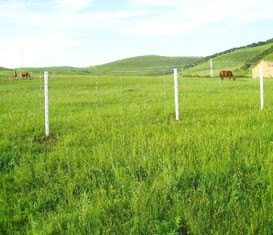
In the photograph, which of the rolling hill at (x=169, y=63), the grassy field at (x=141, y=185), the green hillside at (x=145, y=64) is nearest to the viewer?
the grassy field at (x=141, y=185)

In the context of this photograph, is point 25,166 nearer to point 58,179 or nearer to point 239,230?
point 58,179

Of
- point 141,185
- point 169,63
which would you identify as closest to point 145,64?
point 169,63

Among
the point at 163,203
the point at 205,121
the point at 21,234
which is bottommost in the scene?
the point at 21,234

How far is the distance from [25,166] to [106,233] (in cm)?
307

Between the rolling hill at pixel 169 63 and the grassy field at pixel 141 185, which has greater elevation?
the rolling hill at pixel 169 63

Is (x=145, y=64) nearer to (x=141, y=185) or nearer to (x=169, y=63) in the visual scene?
(x=169, y=63)

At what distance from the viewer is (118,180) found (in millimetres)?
4832

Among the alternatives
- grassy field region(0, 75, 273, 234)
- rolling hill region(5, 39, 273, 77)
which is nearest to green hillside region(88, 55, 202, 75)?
rolling hill region(5, 39, 273, 77)

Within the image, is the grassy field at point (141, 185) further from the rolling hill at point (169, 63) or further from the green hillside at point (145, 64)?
the green hillside at point (145, 64)

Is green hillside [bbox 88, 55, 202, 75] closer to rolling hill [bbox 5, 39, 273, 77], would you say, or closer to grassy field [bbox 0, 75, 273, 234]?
rolling hill [bbox 5, 39, 273, 77]

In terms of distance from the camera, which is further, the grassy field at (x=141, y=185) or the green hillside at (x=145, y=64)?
the green hillside at (x=145, y=64)

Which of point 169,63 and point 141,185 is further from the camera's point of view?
point 169,63

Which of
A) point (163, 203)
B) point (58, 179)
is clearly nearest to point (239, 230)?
point (163, 203)

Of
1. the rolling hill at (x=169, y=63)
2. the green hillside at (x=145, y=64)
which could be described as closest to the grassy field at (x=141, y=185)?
the rolling hill at (x=169, y=63)
